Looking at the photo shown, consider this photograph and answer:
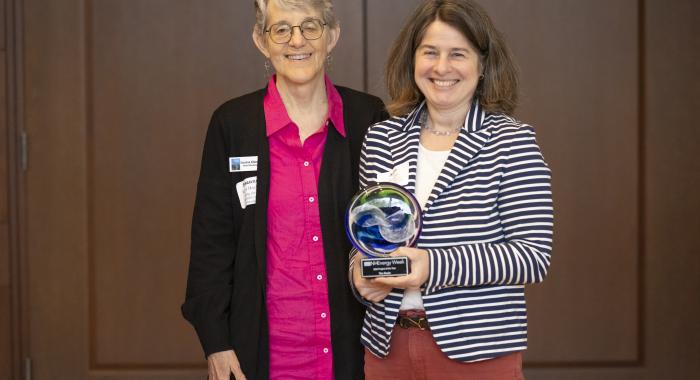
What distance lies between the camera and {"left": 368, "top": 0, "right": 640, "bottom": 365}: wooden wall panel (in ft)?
11.0

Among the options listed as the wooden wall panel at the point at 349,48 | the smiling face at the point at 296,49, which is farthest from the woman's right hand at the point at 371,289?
the wooden wall panel at the point at 349,48

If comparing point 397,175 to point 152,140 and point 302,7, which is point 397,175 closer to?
point 302,7

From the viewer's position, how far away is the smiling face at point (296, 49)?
84.4 inches

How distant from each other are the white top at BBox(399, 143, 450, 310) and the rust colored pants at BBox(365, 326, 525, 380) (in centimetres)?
6

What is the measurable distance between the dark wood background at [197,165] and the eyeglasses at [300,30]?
1.20m

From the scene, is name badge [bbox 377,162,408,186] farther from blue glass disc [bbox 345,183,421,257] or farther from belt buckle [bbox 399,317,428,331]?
belt buckle [bbox 399,317,428,331]

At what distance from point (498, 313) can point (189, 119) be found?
1908mm

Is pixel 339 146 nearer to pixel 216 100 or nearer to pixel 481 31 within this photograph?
pixel 481 31

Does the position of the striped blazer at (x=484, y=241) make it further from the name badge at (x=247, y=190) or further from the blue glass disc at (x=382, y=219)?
the name badge at (x=247, y=190)

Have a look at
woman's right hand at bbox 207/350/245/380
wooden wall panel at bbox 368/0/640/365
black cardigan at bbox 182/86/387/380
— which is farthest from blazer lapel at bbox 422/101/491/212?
wooden wall panel at bbox 368/0/640/365

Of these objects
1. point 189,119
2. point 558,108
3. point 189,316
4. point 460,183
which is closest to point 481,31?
point 460,183

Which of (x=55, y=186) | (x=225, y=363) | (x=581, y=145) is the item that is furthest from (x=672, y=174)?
(x=55, y=186)

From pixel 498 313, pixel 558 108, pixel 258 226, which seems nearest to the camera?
pixel 498 313

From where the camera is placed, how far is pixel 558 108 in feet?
11.1
